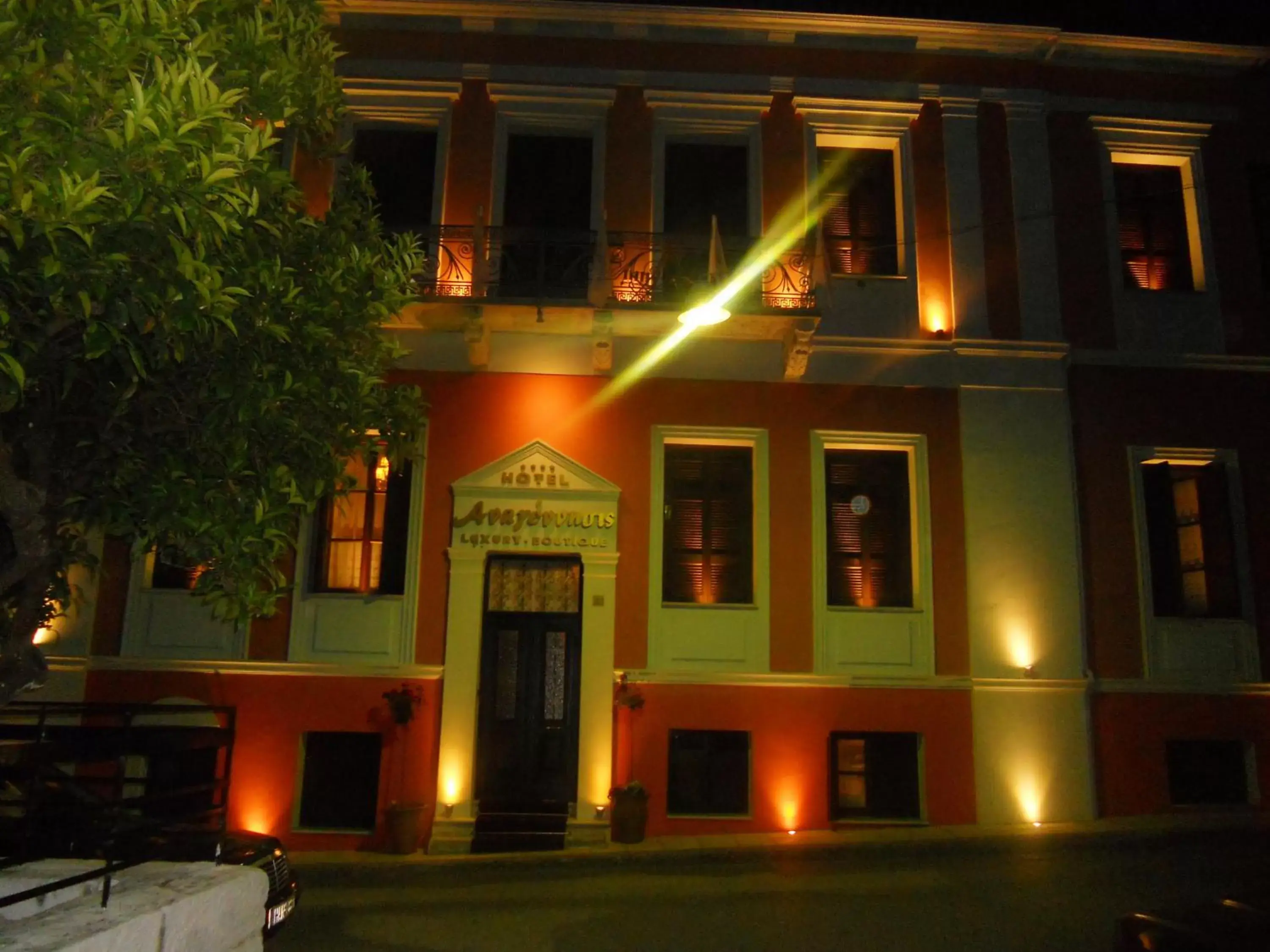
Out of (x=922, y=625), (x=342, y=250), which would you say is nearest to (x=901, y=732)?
(x=922, y=625)

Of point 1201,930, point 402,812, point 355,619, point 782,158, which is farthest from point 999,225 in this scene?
point 402,812

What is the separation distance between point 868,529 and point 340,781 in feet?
24.9

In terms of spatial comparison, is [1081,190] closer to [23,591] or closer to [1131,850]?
[1131,850]

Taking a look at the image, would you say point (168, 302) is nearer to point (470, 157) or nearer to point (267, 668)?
point (267, 668)

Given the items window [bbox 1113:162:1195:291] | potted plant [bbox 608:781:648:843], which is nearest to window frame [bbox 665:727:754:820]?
potted plant [bbox 608:781:648:843]

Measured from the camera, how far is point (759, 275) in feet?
40.7

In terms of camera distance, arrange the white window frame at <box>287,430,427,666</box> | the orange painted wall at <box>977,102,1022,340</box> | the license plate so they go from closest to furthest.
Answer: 1. the license plate
2. the white window frame at <box>287,430,427,666</box>
3. the orange painted wall at <box>977,102,1022,340</box>

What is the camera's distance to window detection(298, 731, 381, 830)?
38.0 ft

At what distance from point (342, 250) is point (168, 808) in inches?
250

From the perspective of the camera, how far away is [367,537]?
1231cm

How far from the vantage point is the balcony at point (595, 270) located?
12.2 meters

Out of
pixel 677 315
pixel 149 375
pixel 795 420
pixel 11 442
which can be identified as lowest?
pixel 11 442

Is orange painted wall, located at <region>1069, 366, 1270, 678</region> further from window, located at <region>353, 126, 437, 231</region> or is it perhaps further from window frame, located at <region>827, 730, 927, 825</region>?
window, located at <region>353, 126, 437, 231</region>

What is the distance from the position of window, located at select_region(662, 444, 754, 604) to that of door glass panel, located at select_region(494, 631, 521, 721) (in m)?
Result: 2.05
